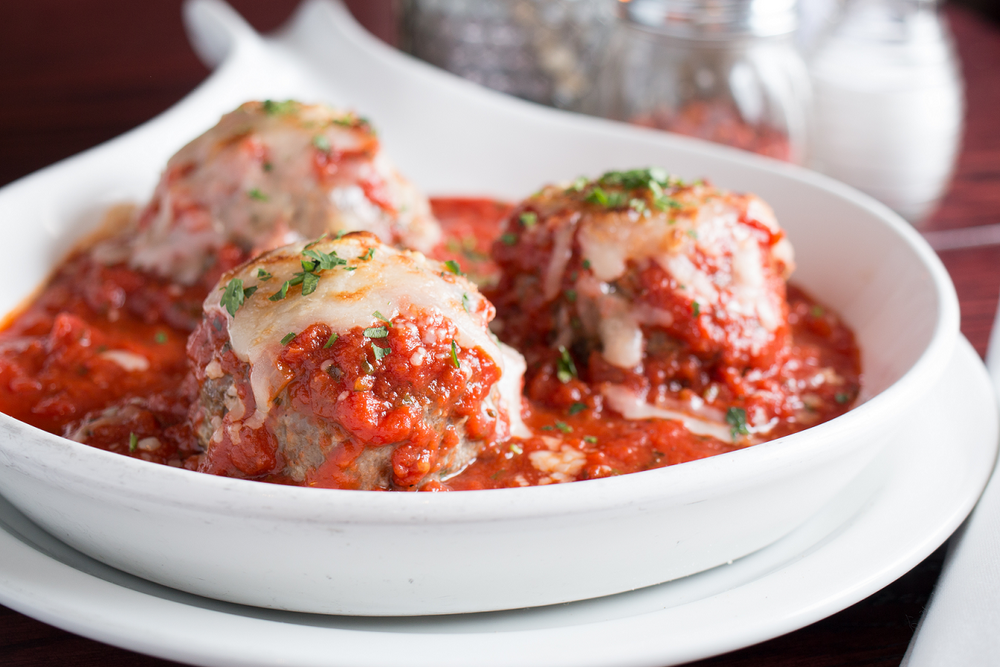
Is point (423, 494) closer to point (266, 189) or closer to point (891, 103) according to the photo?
point (266, 189)

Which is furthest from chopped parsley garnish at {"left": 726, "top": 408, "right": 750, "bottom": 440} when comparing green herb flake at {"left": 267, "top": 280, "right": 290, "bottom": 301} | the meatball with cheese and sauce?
green herb flake at {"left": 267, "top": 280, "right": 290, "bottom": 301}

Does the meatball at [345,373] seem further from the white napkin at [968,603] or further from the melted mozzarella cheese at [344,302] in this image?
the white napkin at [968,603]

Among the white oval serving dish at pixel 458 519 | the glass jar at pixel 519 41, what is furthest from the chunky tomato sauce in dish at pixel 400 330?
the glass jar at pixel 519 41

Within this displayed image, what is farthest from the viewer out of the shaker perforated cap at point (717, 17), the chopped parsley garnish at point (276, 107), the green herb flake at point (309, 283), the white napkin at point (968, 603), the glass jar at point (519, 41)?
the glass jar at point (519, 41)

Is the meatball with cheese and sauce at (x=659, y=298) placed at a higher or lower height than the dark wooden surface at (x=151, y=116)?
higher

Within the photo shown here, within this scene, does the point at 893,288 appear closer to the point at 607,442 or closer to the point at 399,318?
the point at 607,442

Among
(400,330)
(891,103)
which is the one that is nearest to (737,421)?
(400,330)

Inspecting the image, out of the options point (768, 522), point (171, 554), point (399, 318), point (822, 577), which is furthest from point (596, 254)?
point (171, 554)
